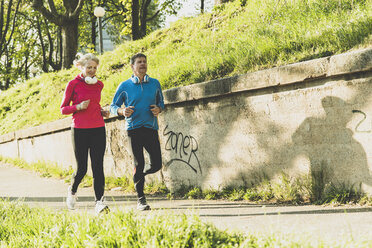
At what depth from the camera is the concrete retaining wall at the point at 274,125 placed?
13.5ft

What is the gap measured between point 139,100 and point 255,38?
2.32 meters

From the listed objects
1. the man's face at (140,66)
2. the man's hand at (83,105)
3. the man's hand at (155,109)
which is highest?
the man's face at (140,66)

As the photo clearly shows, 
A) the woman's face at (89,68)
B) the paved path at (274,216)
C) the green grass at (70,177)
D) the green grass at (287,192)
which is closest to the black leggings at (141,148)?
the paved path at (274,216)

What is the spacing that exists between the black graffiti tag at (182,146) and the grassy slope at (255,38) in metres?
0.92

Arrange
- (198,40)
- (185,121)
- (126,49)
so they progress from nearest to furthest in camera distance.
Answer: (185,121) < (198,40) < (126,49)

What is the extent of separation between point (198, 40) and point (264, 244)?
6.49 metres

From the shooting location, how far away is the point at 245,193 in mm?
5121

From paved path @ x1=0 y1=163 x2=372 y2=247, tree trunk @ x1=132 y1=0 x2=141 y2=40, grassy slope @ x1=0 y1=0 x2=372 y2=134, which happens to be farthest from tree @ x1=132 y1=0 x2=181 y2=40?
paved path @ x1=0 y1=163 x2=372 y2=247

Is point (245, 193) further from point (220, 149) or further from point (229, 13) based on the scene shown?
point (229, 13)

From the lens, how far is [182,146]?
6012mm

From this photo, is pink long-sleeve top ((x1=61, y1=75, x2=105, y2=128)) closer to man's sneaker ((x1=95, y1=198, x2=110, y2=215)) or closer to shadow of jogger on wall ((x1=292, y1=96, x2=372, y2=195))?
man's sneaker ((x1=95, y1=198, x2=110, y2=215))

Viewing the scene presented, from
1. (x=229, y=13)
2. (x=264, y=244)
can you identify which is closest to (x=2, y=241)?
(x=264, y=244)

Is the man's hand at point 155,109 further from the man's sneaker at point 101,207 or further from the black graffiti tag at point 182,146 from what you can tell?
the man's sneaker at point 101,207

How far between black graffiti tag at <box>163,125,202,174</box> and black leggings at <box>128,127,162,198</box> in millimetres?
974
